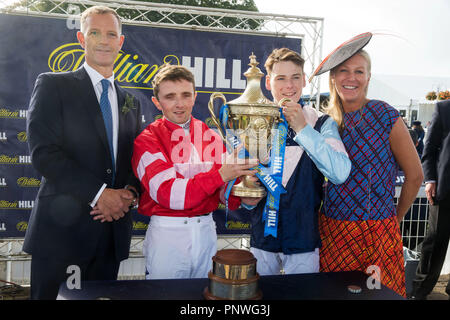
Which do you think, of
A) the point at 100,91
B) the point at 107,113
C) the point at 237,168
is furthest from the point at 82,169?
the point at 237,168

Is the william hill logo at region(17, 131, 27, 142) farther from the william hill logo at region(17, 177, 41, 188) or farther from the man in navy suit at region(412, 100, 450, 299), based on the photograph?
the man in navy suit at region(412, 100, 450, 299)

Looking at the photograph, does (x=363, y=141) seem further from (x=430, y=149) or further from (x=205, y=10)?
(x=205, y=10)

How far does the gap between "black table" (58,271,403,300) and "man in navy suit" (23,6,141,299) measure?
63cm

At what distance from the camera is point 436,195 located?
3.36 meters

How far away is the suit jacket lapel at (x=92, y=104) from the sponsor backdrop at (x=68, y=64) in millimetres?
1700

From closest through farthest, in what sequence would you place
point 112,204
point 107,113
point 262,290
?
point 262,290 < point 112,204 < point 107,113

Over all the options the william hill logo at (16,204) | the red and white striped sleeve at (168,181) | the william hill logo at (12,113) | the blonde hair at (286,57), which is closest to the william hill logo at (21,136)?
the william hill logo at (12,113)

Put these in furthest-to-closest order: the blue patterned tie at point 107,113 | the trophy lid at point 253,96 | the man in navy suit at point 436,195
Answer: the man in navy suit at point 436,195, the blue patterned tie at point 107,113, the trophy lid at point 253,96

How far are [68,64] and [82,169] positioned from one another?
2121 mm

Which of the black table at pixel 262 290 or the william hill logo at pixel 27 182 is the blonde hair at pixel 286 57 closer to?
the black table at pixel 262 290

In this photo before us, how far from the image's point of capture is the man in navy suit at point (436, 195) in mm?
3307

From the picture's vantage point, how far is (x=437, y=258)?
3.43 m

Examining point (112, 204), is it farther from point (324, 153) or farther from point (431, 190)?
point (431, 190)
